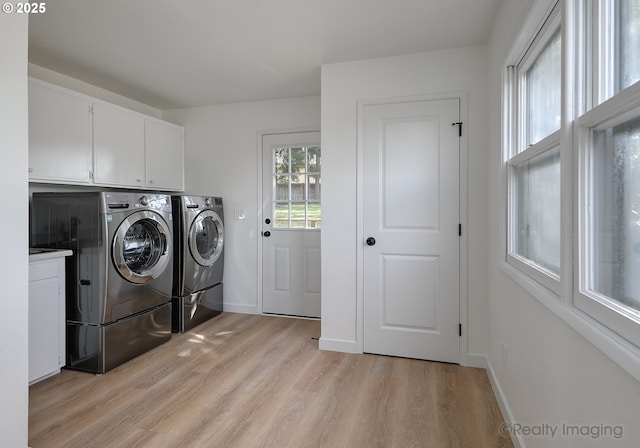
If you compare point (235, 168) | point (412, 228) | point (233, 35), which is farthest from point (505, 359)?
point (235, 168)

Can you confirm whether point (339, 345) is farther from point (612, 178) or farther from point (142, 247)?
point (612, 178)

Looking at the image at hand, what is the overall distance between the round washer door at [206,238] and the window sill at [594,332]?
118 inches

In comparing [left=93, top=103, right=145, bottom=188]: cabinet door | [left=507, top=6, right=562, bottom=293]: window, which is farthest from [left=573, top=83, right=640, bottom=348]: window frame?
[left=93, top=103, right=145, bottom=188]: cabinet door

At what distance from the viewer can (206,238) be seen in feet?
12.6

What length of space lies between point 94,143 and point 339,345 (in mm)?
2737

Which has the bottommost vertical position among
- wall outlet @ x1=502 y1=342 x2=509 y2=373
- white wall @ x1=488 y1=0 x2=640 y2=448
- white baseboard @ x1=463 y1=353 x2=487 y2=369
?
white baseboard @ x1=463 y1=353 x2=487 y2=369

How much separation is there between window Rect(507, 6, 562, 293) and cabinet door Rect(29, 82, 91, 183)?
322 cm

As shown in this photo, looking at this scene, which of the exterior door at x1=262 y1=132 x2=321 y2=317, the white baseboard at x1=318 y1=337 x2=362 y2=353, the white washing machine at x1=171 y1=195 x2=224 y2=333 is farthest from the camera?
the exterior door at x1=262 y1=132 x2=321 y2=317

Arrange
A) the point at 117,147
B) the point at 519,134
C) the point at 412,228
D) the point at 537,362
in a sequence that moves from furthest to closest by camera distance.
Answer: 1. the point at 117,147
2. the point at 412,228
3. the point at 519,134
4. the point at 537,362

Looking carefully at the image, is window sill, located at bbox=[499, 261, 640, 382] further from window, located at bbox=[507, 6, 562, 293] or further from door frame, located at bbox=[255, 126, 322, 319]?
→ door frame, located at bbox=[255, 126, 322, 319]

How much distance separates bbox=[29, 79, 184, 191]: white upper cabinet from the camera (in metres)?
2.66

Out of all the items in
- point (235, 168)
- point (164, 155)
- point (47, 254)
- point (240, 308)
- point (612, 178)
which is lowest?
point (240, 308)

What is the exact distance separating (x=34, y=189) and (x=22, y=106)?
5.93 ft

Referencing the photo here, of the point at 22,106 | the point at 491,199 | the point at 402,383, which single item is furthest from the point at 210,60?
the point at 402,383
